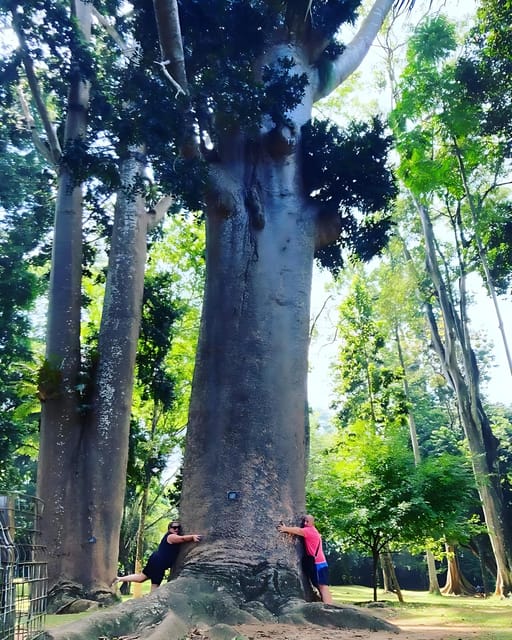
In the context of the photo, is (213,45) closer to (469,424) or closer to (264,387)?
(264,387)

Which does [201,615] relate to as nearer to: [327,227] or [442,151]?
[327,227]

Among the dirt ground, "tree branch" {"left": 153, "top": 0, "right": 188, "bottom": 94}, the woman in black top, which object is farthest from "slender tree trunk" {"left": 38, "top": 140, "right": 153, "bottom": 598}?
the dirt ground

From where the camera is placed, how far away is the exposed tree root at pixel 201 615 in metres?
4.11

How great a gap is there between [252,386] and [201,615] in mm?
2098

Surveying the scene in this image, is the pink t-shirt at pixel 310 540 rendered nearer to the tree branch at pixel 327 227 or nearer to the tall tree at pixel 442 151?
the tree branch at pixel 327 227

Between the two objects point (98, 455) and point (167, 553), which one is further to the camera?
point (98, 455)

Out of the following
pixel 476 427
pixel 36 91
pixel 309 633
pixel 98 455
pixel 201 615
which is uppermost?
pixel 36 91

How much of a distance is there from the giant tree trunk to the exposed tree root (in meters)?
0.21

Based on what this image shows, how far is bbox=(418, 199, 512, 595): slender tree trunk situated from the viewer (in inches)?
527

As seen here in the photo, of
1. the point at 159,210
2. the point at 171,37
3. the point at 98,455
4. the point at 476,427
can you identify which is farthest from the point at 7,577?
the point at 476,427

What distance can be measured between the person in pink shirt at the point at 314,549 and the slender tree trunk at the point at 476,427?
755 cm

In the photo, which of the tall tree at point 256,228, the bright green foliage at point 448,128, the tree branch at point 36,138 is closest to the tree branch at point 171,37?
the tall tree at point 256,228

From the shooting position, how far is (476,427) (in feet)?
48.5

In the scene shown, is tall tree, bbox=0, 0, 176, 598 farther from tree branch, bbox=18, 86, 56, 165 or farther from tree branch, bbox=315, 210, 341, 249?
tree branch, bbox=315, 210, 341, 249
